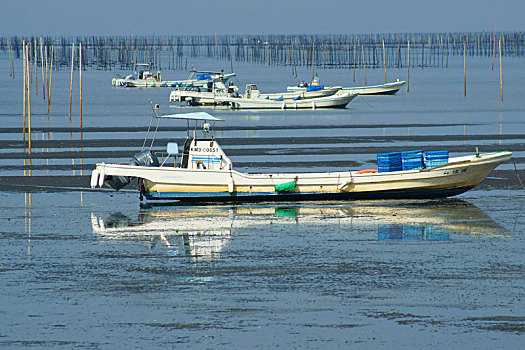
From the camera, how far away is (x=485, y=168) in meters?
→ 24.5

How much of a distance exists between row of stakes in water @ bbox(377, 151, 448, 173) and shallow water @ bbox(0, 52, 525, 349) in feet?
3.56

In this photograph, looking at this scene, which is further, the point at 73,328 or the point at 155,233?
the point at 155,233

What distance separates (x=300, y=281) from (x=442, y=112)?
4190 cm

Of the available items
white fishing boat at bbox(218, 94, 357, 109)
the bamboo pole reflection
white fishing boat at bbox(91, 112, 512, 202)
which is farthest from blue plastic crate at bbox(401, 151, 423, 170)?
white fishing boat at bbox(218, 94, 357, 109)

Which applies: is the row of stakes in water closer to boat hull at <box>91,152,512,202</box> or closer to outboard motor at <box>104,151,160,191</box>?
boat hull at <box>91,152,512,202</box>

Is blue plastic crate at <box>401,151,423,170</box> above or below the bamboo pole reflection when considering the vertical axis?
above

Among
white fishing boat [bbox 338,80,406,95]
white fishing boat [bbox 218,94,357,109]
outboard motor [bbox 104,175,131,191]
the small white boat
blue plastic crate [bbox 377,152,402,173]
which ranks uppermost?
white fishing boat [bbox 338,80,406,95]

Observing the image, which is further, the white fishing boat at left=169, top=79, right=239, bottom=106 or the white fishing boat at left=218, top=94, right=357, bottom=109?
the white fishing boat at left=169, top=79, right=239, bottom=106

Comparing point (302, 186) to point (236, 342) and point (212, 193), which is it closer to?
point (212, 193)

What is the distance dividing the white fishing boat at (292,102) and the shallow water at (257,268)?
2720cm

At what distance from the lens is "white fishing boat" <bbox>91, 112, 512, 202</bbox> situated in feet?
77.6

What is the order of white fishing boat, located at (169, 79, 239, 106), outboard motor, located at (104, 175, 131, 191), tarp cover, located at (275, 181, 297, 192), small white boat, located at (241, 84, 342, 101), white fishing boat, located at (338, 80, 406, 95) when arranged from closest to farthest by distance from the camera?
tarp cover, located at (275, 181, 297, 192) → outboard motor, located at (104, 175, 131, 191) → small white boat, located at (241, 84, 342, 101) → white fishing boat, located at (169, 79, 239, 106) → white fishing boat, located at (338, 80, 406, 95)

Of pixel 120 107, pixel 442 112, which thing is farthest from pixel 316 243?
pixel 120 107

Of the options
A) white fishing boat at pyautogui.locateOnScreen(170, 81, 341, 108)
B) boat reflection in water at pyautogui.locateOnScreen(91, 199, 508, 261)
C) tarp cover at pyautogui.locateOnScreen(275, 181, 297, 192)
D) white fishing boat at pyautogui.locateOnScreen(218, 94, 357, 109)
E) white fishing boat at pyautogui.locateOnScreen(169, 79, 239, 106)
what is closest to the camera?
boat reflection in water at pyautogui.locateOnScreen(91, 199, 508, 261)
